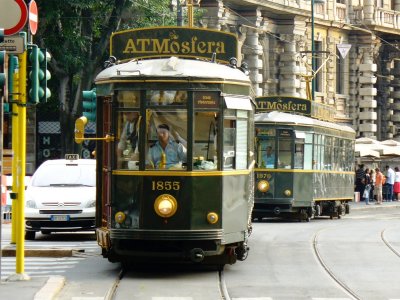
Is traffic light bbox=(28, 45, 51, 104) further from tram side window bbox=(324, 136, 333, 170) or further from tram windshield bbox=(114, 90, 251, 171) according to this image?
tram side window bbox=(324, 136, 333, 170)

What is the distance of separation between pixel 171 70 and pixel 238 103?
1059mm

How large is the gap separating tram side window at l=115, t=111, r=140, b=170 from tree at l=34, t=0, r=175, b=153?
21.6m

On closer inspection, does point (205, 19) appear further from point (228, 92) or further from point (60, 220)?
point (228, 92)

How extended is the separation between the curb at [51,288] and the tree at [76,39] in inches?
904

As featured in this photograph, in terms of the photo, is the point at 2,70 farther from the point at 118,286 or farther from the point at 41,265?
the point at 41,265

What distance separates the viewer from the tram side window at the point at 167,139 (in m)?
19.4

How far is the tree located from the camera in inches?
1647

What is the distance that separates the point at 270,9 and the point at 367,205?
12.0m

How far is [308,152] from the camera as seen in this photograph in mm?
39062

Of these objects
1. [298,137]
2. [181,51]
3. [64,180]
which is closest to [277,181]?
[298,137]

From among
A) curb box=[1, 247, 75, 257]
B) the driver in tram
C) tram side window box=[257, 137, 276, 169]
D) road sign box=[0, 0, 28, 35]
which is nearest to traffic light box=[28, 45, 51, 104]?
road sign box=[0, 0, 28, 35]

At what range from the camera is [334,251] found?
2512 centimetres

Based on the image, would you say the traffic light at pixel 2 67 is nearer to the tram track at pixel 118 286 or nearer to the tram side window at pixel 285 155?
the tram track at pixel 118 286

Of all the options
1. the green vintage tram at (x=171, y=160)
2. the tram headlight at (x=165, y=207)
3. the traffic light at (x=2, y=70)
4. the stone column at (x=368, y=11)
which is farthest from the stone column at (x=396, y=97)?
the traffic light at (x=2, y=70)
